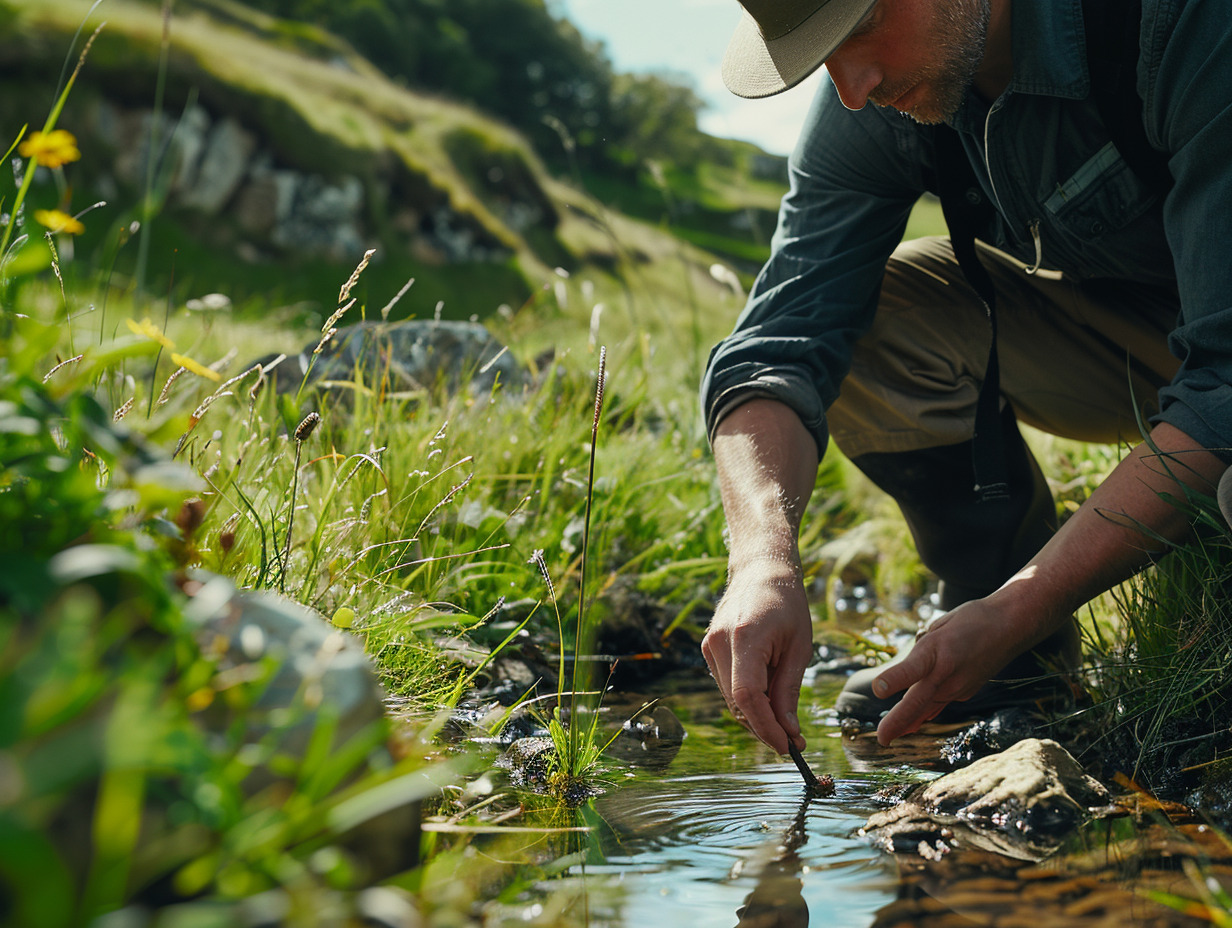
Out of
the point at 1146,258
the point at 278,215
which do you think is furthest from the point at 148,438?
the point at 278,215

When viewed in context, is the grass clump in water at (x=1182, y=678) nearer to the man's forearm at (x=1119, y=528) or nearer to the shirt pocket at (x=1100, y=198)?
the man's forearm at (x=1119, y=528)

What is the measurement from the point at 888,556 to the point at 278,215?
75.4ft

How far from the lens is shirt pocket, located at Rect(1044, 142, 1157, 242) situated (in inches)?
90.4

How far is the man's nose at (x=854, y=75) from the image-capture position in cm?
224

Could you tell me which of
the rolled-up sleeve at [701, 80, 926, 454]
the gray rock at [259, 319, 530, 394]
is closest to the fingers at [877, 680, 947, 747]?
the rolled-up sleeve at [701, 80, 926, 454]

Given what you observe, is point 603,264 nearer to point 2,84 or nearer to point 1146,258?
point 2,84

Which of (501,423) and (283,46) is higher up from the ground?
(283,46)

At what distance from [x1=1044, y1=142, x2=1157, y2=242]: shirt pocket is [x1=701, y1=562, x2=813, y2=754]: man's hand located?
3.85 ft

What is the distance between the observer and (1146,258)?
2492 millimetres

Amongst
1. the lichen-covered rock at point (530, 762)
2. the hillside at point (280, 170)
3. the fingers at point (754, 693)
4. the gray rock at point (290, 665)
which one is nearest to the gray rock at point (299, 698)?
the gray rock at point (290, 665)

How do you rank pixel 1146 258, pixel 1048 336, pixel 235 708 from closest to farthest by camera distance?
1. pixel 235 708
2. pixel 1146 258
3. pixel 1048 336

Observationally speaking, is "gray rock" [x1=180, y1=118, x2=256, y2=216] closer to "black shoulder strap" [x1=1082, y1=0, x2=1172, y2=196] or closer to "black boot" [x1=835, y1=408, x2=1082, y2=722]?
"black boot" [x1=835, y1=408, x2=1082, y2=722]

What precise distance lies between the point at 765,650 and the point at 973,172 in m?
1.50

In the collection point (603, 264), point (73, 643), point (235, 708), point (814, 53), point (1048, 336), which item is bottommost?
point (235, 708)
